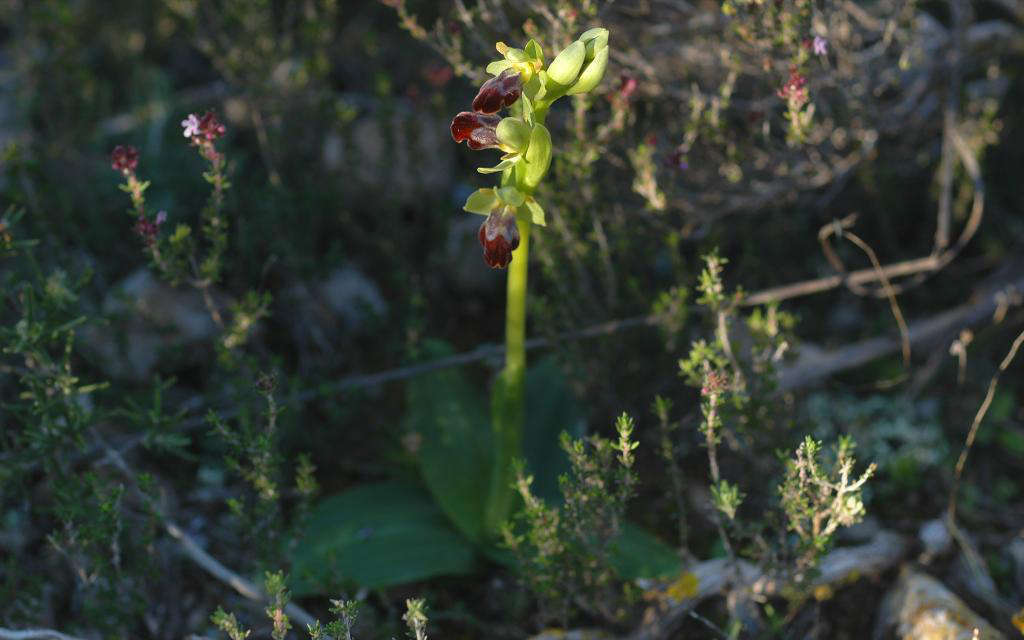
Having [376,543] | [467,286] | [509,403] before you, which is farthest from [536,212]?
[467,286]

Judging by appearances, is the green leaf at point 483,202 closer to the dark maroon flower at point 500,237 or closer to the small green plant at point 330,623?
the dark maroon flower at point 500,237

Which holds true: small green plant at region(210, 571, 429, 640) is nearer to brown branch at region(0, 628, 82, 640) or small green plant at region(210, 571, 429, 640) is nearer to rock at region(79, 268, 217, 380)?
brown branch at region(0, 628, 82, 640)

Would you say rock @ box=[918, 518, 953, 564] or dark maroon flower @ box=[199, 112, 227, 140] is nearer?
dark maroon flower @ box=[199, 112, 227, 140]

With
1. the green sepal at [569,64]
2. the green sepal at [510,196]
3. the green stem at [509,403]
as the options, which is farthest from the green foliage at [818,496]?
the green sepal at [569,64]

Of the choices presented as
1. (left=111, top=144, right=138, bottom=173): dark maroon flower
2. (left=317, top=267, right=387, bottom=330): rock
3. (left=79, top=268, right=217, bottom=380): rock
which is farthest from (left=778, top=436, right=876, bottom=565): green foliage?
(left=79, top=268, right=217, bottom=380): rock

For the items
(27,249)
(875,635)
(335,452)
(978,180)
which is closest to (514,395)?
(335,452)

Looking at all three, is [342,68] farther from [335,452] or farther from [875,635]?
[875,635]
